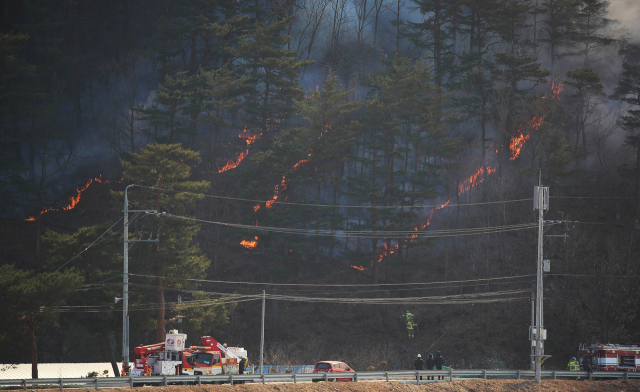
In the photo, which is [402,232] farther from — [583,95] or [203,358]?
[203,358]

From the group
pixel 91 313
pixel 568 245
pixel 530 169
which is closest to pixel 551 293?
pixel 568 245

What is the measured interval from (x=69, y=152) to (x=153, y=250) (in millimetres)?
34954

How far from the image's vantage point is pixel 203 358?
31.0m

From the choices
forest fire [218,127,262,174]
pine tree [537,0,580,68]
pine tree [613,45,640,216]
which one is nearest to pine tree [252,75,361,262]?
forest fire [218,127,262,174]

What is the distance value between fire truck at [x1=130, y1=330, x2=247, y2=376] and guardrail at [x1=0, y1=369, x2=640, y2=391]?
2.14 meters

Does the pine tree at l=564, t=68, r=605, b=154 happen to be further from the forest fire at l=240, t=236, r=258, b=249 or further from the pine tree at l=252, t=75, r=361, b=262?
the forest fire at l=240, t=236, r=258, b=249

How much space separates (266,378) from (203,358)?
4.23 metres

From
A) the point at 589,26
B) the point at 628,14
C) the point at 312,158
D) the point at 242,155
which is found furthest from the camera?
the point at 628,14

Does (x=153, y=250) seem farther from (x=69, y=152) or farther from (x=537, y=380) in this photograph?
(x=69, y=152)

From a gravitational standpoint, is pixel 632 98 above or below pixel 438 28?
below

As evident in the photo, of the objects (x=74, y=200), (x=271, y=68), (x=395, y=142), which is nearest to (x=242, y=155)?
(x=271, y=68)

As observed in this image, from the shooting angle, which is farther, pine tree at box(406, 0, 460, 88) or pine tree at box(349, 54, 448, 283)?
pine tree at box(406, 0, 460, 88)

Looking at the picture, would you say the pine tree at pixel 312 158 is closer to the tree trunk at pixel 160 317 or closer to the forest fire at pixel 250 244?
the forest fire at pixel 250 244

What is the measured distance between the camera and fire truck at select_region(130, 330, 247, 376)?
30.5 m
